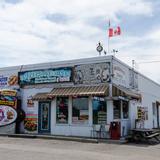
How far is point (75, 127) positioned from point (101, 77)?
366 cm

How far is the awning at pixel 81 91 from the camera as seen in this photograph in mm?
20969

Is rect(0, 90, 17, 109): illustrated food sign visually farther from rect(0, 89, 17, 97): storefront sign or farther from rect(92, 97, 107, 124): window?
rect(92, 97, 107, 124): window

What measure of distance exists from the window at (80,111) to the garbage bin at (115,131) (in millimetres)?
1979

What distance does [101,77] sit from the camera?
2220cm

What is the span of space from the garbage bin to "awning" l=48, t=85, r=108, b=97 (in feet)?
6.28

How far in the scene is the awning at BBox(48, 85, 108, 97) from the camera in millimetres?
20969

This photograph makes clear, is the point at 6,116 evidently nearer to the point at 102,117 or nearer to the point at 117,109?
the point at 102,117

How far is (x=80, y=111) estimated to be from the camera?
2273cm

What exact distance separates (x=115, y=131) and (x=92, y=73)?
13.3ft

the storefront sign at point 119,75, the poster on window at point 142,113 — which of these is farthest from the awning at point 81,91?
the poster on window at point 142,113

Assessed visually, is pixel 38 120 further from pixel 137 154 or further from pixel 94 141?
pixel 137 154

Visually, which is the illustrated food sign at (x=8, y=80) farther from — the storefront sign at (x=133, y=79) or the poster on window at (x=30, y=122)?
the storefront sign at (x=133, y=79)

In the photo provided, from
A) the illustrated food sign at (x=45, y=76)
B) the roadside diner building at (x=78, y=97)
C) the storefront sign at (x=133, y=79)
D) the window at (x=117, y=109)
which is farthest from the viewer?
the storefront sign at (x=133, y=79)

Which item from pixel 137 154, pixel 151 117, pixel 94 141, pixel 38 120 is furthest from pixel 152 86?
pixel 137 154
